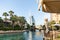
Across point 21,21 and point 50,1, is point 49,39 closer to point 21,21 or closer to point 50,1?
point 50,1

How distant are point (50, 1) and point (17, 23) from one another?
74247 mm

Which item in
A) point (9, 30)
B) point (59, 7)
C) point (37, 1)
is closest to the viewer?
point (37, 1)

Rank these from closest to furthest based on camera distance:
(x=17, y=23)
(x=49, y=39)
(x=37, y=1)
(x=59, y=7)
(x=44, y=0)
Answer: (x=44, y=0) < (x=37, y=1) < (x=59, y=7) < (x=49, y=39) < (x=17, y=23)

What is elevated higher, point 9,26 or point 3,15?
point 3,15

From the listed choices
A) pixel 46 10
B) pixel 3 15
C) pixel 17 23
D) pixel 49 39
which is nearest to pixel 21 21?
pixel 17 23

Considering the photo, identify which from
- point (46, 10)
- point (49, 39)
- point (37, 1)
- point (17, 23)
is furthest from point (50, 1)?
point (17, 23)

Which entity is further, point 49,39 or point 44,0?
point 49,39

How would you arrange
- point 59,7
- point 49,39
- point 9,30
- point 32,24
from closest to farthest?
point 59,7 → point 49,39 → point 9,30 → point 32,24

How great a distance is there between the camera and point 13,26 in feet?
243

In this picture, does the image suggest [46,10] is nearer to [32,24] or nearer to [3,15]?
[3,15]

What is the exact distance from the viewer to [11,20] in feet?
245

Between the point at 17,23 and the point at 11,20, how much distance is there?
11.8ft

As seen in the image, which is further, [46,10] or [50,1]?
[46,10]

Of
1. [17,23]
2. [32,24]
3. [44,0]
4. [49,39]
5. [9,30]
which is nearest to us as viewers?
[44,0]
